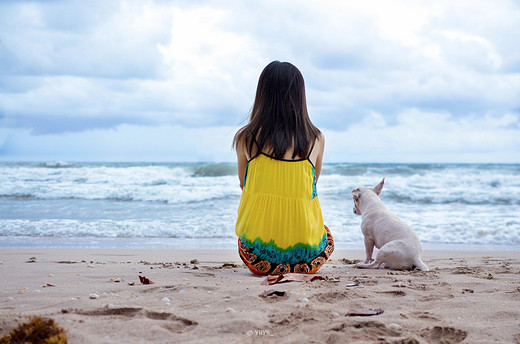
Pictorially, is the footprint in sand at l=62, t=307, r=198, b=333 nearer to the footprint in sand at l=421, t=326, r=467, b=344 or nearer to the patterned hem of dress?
the footprint in sand at l=421, t=326, r=467, b=344

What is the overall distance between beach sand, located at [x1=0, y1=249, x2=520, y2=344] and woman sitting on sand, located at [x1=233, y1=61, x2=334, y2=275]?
0.33 metres

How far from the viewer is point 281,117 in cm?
407

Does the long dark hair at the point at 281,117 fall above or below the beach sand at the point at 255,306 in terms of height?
above

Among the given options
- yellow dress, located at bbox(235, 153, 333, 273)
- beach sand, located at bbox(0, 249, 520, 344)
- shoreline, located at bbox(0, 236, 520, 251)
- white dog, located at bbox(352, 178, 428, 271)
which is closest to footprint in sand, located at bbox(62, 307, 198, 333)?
beach sand, located at bbox(0, 249, 520, 344)

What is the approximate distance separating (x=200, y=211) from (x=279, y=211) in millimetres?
8523

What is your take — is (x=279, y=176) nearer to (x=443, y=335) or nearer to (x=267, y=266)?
(x=267, y=266)

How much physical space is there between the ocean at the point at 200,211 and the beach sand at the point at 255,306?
3673mm

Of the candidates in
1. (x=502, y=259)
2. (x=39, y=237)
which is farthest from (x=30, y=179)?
(x=502, y=259)

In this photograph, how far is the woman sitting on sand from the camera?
406 cm

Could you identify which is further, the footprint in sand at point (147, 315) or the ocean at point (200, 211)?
the ocean at point (200, 211)

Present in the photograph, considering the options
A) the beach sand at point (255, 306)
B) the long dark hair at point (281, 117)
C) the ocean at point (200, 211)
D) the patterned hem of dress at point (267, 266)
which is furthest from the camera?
the ocean at point (200, 211)

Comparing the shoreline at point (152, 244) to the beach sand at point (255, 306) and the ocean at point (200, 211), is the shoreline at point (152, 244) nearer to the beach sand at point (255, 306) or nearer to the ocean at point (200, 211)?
the ocean at point (200, 211)

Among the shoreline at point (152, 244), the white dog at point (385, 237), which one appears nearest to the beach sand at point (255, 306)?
the white dog at point (385, 237)

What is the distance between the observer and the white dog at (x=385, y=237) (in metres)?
4.91
